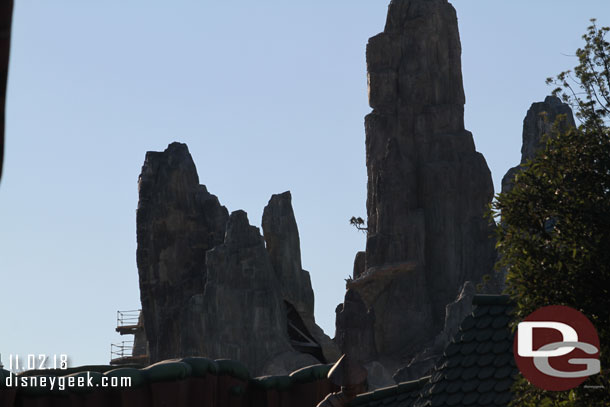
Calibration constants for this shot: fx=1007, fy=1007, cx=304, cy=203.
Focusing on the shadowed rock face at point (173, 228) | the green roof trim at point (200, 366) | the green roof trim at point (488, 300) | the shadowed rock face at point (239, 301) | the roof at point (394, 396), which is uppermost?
the shadowed rock face at point (173, 228)

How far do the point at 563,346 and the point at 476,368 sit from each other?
9.92ft

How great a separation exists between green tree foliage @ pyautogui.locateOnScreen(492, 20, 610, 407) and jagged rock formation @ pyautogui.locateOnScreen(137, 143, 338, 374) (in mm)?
61372

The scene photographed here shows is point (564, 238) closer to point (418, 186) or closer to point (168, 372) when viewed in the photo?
point (168, 372)

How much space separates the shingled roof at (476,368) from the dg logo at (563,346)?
6.78 feet

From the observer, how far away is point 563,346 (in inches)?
497

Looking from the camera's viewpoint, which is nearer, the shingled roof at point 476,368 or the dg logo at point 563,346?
the dg logo at point 563,346

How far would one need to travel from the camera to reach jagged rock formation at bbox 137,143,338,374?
Answer: 78625mm

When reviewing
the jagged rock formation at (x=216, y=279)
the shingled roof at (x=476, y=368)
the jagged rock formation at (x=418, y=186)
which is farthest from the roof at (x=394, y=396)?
the jagged rock formation at (x=418, y=186)

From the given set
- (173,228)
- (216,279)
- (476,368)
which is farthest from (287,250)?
(476,368)

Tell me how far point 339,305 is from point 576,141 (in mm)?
64600

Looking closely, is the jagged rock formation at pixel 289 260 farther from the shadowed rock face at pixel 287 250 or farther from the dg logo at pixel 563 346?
the dg logo at pixel 563 346

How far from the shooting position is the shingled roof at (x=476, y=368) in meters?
15.0

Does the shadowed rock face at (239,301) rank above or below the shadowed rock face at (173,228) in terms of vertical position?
below

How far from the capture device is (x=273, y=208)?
275 feet
